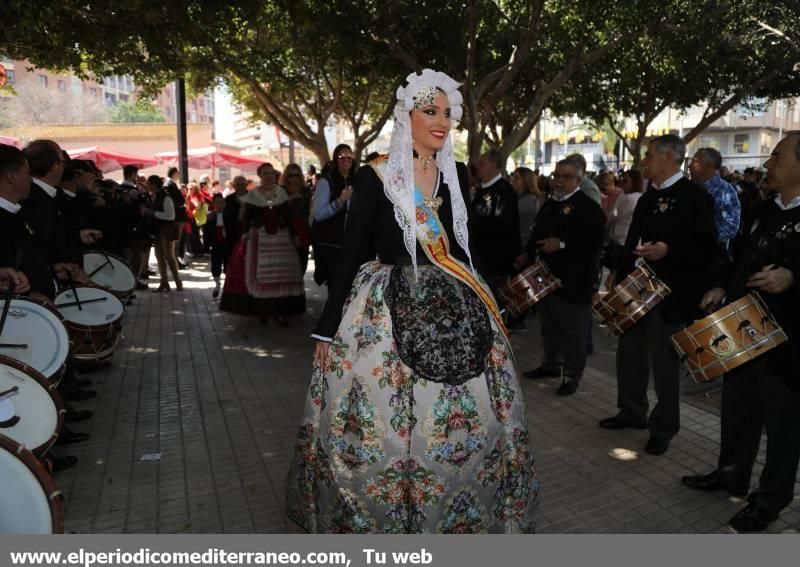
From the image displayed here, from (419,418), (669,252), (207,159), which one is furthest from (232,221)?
(207,159)

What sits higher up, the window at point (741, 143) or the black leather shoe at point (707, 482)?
the window at point (741, 143)

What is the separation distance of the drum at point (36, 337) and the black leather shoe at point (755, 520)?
154 inches

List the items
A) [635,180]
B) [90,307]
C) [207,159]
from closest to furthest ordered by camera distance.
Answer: [90,307], [635,180], [207,159]

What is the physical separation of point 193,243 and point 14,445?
16.3m

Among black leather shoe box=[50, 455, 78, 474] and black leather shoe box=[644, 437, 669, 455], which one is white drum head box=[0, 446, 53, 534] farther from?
black leather shoe box=[644, 437, 669, 455]

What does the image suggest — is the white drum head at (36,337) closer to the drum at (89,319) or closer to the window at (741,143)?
the drum at (89,319)

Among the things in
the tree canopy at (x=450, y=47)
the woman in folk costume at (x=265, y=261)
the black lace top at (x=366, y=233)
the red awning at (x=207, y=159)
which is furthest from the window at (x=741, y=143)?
the black lace top at (x=366, y=233)

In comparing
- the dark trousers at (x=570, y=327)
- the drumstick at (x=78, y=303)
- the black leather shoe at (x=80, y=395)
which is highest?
the drumstick at (x=78, y=303)

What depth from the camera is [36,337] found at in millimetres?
4160

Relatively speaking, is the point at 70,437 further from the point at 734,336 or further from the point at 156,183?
the point at 156,183

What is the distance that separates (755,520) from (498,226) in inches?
145

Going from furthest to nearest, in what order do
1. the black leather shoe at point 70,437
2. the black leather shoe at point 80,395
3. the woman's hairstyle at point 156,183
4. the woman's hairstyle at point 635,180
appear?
1. the woman's hairstyle at point 156,183
2. the woman's hairstyle at point 635,180
3. the black leather shoe at point 80,395
4. the black leather shoe at point 70,437

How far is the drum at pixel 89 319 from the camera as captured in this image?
595 centimetres
